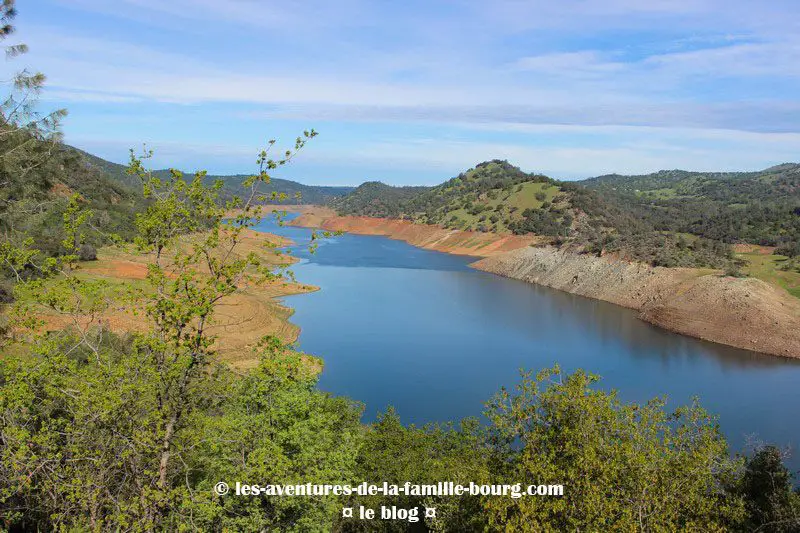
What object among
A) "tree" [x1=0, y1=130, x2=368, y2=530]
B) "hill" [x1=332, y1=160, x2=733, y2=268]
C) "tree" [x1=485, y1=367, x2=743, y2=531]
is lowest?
"tree" [x1=485, y1=367, x2=743, y2=531]

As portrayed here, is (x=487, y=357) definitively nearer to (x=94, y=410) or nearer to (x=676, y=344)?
(x=676, y=344)

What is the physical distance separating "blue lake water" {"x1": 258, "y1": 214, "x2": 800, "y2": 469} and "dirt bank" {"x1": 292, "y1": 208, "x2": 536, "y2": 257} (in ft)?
115

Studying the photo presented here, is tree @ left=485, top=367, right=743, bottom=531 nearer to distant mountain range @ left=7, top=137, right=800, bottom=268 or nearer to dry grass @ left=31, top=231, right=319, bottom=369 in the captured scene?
distant mountain range @ left=7, top=137, right=800, bottom=268

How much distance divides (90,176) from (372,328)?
212 feet

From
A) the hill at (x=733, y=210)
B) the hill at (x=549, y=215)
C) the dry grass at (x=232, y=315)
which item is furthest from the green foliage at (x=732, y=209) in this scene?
the dry grass at (x=232, y=315)

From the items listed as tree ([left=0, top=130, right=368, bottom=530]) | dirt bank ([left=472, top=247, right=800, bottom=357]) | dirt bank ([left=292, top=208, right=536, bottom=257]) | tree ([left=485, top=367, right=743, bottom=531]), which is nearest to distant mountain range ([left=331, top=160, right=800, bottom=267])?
dirt bank ([left=292, top=208, right=536, bottom=257])

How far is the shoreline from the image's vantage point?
50938mm

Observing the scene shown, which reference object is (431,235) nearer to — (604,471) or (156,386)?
(604,471)

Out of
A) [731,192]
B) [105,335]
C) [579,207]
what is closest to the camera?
[105,335]

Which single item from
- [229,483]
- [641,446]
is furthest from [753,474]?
[229,483]

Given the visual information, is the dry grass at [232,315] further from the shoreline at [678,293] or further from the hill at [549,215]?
the hill at [549,215]

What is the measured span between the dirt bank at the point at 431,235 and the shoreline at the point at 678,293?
3.18 m

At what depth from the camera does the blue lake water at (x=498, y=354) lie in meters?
33.5

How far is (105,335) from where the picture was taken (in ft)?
89.2
